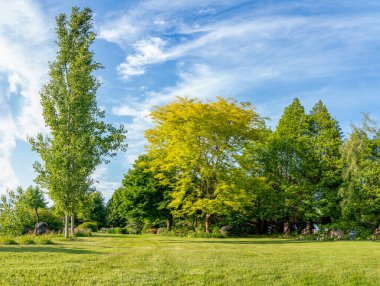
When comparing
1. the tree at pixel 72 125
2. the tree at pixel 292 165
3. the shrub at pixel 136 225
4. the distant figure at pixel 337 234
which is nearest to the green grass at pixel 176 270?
the tree at pixel 72 125

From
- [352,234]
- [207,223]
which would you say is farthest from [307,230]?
[207,223]

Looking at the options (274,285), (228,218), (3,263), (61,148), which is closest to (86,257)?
(3,263)

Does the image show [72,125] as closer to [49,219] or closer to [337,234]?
[49,219]

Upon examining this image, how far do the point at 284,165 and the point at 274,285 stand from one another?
102ft

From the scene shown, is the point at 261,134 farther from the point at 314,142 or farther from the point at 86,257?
the point at 86,257

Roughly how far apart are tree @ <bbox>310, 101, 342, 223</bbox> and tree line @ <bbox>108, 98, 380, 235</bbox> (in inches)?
4.0

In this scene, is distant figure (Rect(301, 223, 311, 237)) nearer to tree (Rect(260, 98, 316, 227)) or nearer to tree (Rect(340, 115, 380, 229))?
tree (Rect(260, 98, 316, 227))

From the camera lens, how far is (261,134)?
35.2 m

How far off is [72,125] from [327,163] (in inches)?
1012

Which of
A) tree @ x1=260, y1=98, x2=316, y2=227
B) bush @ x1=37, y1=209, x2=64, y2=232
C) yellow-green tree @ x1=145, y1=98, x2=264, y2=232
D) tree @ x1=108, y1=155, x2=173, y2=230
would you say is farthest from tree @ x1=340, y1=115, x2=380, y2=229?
bush @ x1=37, y1=209, x2=64, y2=232

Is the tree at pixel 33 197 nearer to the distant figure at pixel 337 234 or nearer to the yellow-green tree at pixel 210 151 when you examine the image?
the yellow-green tree at pixel 210 151

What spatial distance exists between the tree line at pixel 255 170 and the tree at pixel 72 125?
22.9 feet

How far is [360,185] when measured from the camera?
35312 millimetres

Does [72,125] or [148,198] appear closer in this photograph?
[72,125]
